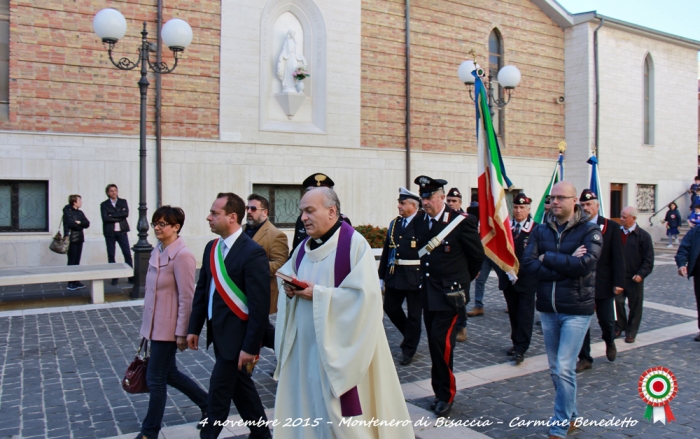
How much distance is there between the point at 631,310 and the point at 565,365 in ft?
13.7

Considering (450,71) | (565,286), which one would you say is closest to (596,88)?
(450,71)

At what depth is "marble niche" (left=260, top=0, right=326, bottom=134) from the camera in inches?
630

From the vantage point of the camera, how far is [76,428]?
4.71 metres

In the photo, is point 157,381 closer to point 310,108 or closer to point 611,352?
point 611,352

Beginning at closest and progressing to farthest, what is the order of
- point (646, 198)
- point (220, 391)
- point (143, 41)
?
point (220, 391) < point (143, 41) < point (646, 198)

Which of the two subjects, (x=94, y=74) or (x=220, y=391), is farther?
(x=94, y=74)

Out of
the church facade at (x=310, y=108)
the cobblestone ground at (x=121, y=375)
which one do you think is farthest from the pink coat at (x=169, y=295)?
the church facade at (x=310, y=108)

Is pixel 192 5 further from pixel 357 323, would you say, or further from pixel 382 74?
pixel 357 323

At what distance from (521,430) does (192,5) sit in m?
13.5

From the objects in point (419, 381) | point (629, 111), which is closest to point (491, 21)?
point (629, 111)

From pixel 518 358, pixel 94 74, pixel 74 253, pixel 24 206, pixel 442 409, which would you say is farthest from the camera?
pixel 94 74

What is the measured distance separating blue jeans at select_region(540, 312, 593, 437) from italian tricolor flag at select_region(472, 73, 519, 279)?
1.84m

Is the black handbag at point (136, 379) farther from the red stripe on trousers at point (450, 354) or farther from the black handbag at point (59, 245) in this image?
the black handbag at point (59, 245)

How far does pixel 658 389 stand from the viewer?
14.3 ft
